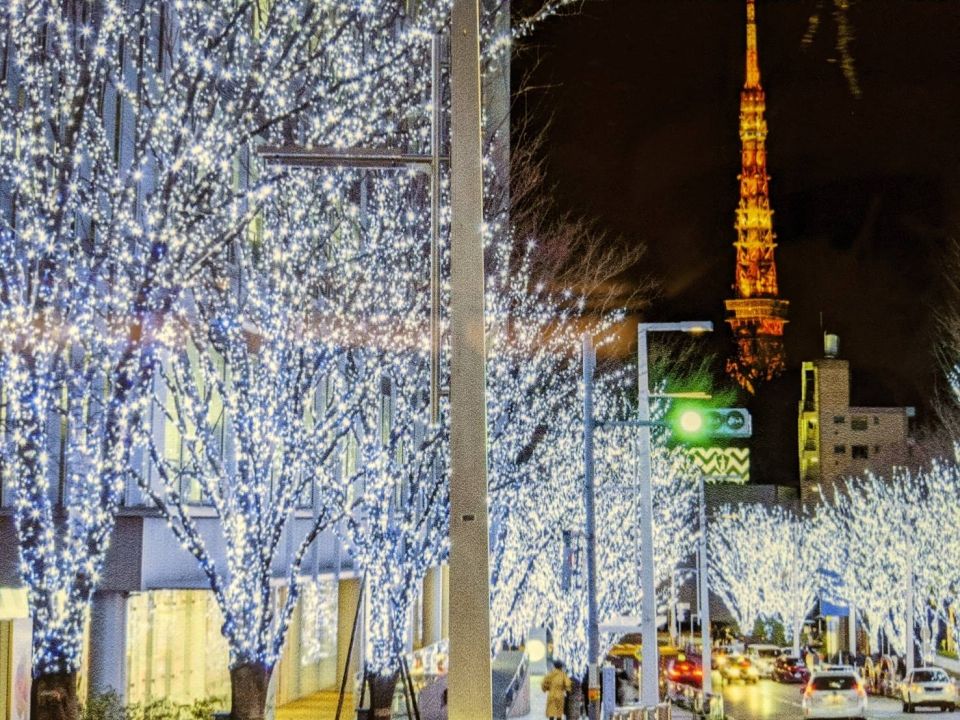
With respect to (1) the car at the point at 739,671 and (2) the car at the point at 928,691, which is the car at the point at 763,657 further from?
(2) the car at the point at 928,691

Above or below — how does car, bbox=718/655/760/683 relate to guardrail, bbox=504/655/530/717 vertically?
below

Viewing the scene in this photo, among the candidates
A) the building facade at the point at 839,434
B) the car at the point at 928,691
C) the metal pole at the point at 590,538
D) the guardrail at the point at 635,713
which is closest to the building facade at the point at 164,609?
the metal pole at the point at 590,538

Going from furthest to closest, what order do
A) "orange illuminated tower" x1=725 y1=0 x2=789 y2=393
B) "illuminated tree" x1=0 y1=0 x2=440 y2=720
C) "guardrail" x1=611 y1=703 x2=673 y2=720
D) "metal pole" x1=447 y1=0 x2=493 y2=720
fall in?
"orange illuminated tower" x1=725 y1=0 x2=789 y2=393 → "guardrail" x1=611 y1=703 x2=673 y2=720 → "illuminated tree" x1=0 y1=0 x2=440 y2=720 → "metal pole" x1=447 y1=0 x2=493 y2=720

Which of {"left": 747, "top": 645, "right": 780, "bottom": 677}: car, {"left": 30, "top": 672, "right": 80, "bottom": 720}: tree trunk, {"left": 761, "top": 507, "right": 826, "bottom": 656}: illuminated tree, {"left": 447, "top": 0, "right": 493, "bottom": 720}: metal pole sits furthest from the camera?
{"left": 761, "top": 507, "right": 826, "bottom": 656}: illuminated tree

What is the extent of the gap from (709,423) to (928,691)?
21.3 m

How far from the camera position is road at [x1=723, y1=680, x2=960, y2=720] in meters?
32.4

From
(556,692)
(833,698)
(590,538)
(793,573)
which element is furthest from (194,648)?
(793,573)

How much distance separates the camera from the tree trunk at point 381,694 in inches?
717

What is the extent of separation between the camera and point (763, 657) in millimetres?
53281

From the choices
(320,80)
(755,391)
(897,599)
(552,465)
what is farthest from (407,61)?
(755,391)

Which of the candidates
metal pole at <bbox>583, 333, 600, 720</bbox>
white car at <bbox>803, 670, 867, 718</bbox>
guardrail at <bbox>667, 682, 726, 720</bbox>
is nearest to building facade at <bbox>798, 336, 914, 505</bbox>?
guardrail at <bbox>667, 682, 726, 720</bbox>

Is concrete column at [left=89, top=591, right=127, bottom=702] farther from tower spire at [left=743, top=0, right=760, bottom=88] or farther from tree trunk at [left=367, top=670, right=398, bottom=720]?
tower spire at [left=743, top=0, right=760, bottom=88]

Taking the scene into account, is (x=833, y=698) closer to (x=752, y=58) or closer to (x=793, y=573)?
(x=793, y=573)

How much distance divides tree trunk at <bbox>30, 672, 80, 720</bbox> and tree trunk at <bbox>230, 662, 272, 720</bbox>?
7.18ft
